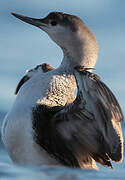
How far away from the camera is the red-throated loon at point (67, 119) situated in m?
5.52

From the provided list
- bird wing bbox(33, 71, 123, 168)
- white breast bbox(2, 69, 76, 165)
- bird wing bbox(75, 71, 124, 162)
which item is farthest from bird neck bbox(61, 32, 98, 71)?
bird wing bbox(75, 71, 124, 162)

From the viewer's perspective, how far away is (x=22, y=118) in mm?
5797

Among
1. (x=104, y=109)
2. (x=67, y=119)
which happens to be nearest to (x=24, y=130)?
(x=67, y=119)

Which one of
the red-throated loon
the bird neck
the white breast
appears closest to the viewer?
the red-throated loon

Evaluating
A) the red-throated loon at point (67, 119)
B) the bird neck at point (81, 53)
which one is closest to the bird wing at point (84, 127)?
the red-throated loon at point (67, 119)

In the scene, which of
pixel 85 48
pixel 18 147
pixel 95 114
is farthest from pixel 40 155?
pixel 85 48

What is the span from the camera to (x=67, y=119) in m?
5.78

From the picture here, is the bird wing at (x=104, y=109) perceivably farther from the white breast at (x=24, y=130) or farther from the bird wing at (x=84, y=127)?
the white breast at (x=24, y=130)

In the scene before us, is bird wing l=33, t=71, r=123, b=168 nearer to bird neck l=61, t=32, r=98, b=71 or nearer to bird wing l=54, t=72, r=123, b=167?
bird wing l=54, t=72, r=123, b=167

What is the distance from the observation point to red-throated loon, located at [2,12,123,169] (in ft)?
18.1

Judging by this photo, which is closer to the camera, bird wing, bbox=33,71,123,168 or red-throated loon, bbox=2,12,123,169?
bird wing, bbox=33,71,123,168

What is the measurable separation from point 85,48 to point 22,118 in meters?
0.99

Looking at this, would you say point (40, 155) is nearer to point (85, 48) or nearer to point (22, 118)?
point (22, 118)

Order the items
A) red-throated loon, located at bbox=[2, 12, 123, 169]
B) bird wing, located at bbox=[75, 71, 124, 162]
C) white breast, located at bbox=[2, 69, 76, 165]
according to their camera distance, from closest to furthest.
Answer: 1. bird wing, located at bbox=[75, 71, 124, 162]
2. red-throated loon, located at bbox=[2, 12, 123, 169]
3. white breast, located at bbox=[2, 69, 76, 165]
